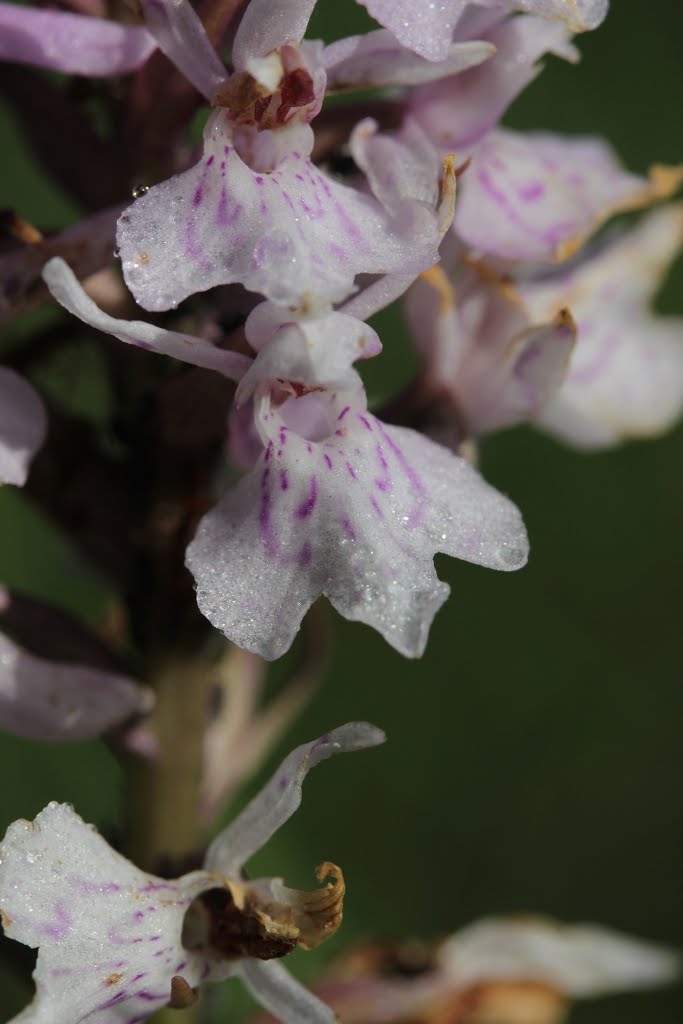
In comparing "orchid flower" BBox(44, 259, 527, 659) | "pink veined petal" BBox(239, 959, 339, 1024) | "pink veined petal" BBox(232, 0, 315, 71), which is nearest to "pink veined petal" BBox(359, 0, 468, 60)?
"pink veined petal" BBox(232, 0, 315, 71)

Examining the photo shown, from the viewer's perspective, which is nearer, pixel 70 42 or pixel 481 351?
pixel 70 42

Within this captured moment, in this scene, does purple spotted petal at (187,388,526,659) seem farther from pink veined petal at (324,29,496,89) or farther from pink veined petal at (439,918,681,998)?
pink veined petal at (439,918,681,998)

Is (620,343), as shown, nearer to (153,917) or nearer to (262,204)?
(262,204)

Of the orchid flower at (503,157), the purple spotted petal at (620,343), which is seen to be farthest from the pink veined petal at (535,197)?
the purple spotted petal at (620,343)

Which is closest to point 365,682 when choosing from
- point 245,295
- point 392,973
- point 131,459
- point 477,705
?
point 477,705

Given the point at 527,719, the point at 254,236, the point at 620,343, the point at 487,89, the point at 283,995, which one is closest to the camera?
the point at 254,236

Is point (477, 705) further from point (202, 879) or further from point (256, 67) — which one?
point (256, 67)

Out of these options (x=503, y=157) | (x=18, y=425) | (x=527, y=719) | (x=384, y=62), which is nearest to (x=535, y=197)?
(x=503, y=157)

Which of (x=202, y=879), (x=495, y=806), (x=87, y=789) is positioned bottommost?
(x=495, y=806)
